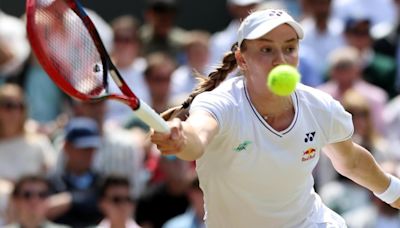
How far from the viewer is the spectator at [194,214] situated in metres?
8.12

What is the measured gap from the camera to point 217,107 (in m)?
4.48

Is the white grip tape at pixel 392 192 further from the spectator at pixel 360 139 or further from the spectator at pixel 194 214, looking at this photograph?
the spectator at pixel 360 139

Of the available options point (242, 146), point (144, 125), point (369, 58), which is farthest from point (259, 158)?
point (369, 58)

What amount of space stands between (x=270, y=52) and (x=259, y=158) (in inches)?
18.7

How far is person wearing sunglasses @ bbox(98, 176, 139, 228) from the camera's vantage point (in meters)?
8.04

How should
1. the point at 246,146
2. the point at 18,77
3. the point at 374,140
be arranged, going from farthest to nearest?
the point at 18,77, the point at 374,140, the point at 246,146

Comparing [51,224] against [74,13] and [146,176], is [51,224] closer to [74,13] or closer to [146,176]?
[146,176]

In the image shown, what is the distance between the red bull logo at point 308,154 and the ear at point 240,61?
18.7 inches

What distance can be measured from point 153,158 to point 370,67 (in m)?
2.32

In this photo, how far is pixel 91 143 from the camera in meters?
8.72

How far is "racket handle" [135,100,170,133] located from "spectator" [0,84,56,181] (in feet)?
15.5

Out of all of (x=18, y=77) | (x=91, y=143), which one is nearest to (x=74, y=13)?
(x=91, y=143)

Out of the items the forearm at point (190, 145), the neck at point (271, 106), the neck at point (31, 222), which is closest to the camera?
the forearm at point (190, 145)

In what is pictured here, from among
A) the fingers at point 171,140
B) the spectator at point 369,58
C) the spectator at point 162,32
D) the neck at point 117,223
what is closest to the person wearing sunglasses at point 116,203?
the neck at point 117,223
